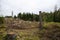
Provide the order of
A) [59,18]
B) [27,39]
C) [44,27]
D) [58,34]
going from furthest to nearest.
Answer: [59,18] → [44,27] → [58,34] → [27,39]

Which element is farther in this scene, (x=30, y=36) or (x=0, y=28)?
(x=0, y=28)

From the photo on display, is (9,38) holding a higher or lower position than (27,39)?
higher

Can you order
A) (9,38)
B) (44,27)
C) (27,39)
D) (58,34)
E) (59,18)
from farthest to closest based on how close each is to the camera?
(59,18)
(44,27)
(58,34)
(27,39)
(9,38)

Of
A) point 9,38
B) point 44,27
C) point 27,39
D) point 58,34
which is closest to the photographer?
point 9,38

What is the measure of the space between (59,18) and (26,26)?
1136 cm


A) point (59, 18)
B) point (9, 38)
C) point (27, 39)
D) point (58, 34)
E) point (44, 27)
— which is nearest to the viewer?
point (9, 38)

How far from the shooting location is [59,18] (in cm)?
2672

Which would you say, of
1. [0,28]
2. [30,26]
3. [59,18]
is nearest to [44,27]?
[30,26]

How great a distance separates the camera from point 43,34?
14117 mm

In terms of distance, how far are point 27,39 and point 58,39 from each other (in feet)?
8.13

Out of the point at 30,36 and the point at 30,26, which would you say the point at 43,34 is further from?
the point at 30,26

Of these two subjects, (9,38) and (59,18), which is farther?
(59,18)

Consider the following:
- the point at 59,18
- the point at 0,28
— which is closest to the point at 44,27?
the point at 0,28

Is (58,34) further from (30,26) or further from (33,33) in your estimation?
(30,26)
